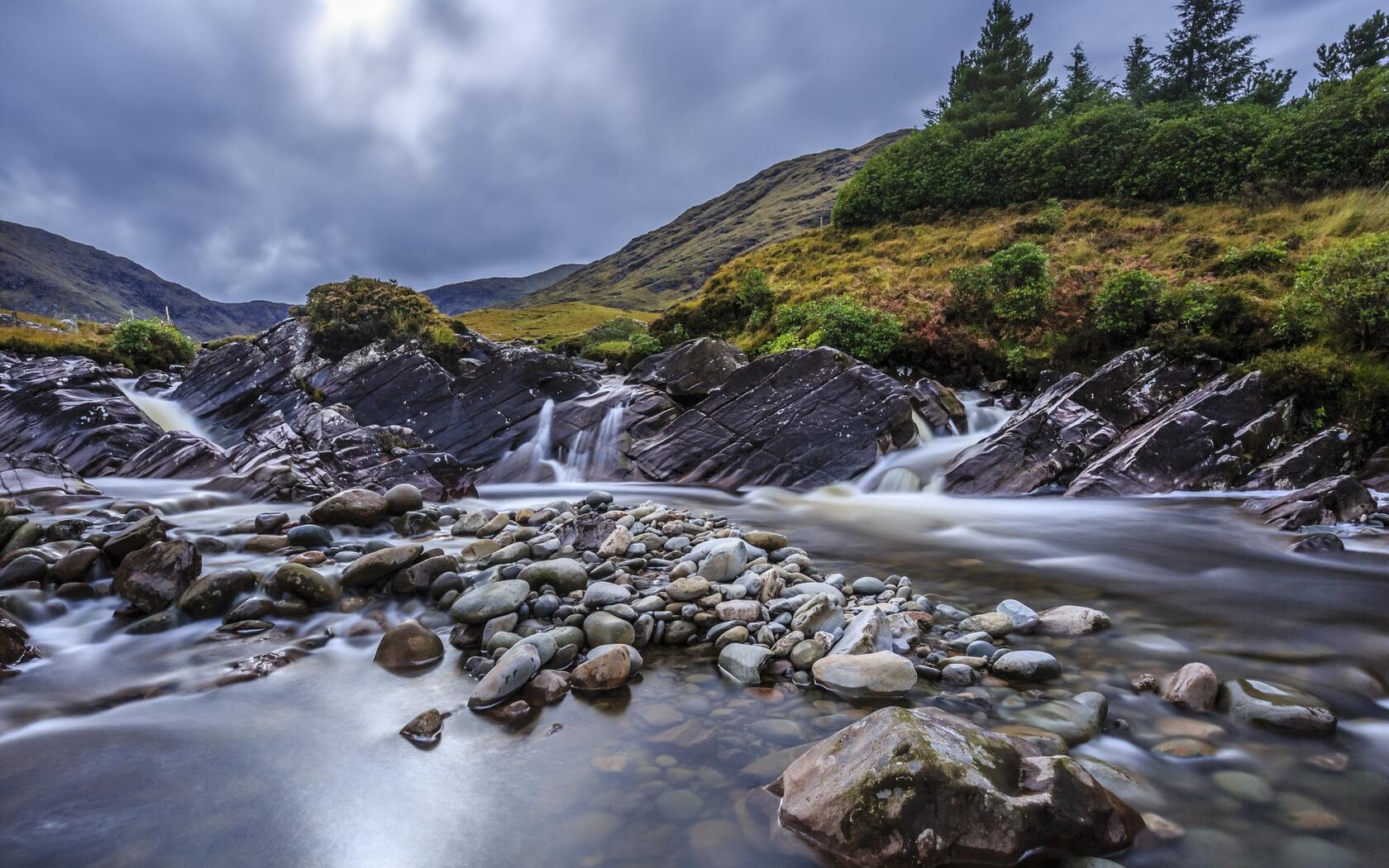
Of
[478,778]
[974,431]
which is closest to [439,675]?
[478,778]

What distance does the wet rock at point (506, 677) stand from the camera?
408 cm

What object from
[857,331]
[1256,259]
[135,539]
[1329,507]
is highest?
[1256,259]

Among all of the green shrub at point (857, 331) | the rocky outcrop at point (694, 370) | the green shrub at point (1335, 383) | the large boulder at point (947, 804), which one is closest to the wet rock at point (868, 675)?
the large boulder at point (947, 804)

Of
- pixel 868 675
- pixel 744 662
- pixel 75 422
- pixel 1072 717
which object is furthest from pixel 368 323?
pixel 1072 717

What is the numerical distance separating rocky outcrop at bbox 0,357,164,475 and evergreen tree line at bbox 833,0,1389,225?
3450cm

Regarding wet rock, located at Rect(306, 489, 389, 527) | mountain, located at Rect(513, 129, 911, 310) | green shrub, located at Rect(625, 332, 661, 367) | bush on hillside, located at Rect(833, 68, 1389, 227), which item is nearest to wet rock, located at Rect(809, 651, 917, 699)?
wet rock, located at Rect(306, 489, 389, 527)

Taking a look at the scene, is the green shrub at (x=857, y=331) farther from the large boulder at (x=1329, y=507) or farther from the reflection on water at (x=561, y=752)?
the reflection on water at (x=561, y=752)

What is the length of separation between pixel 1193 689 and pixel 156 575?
8713mm

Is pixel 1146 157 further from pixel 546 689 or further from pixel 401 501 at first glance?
pixel 546 689

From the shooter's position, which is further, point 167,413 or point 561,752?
point 167,413

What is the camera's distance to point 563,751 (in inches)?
140

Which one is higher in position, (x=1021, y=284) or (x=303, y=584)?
(x=1021, y=284)

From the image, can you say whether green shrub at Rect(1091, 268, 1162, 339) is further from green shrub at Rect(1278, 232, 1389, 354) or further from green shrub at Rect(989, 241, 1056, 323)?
green shrub at Rect(1278, 232, 1389, 354)

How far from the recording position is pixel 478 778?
3350 mm
